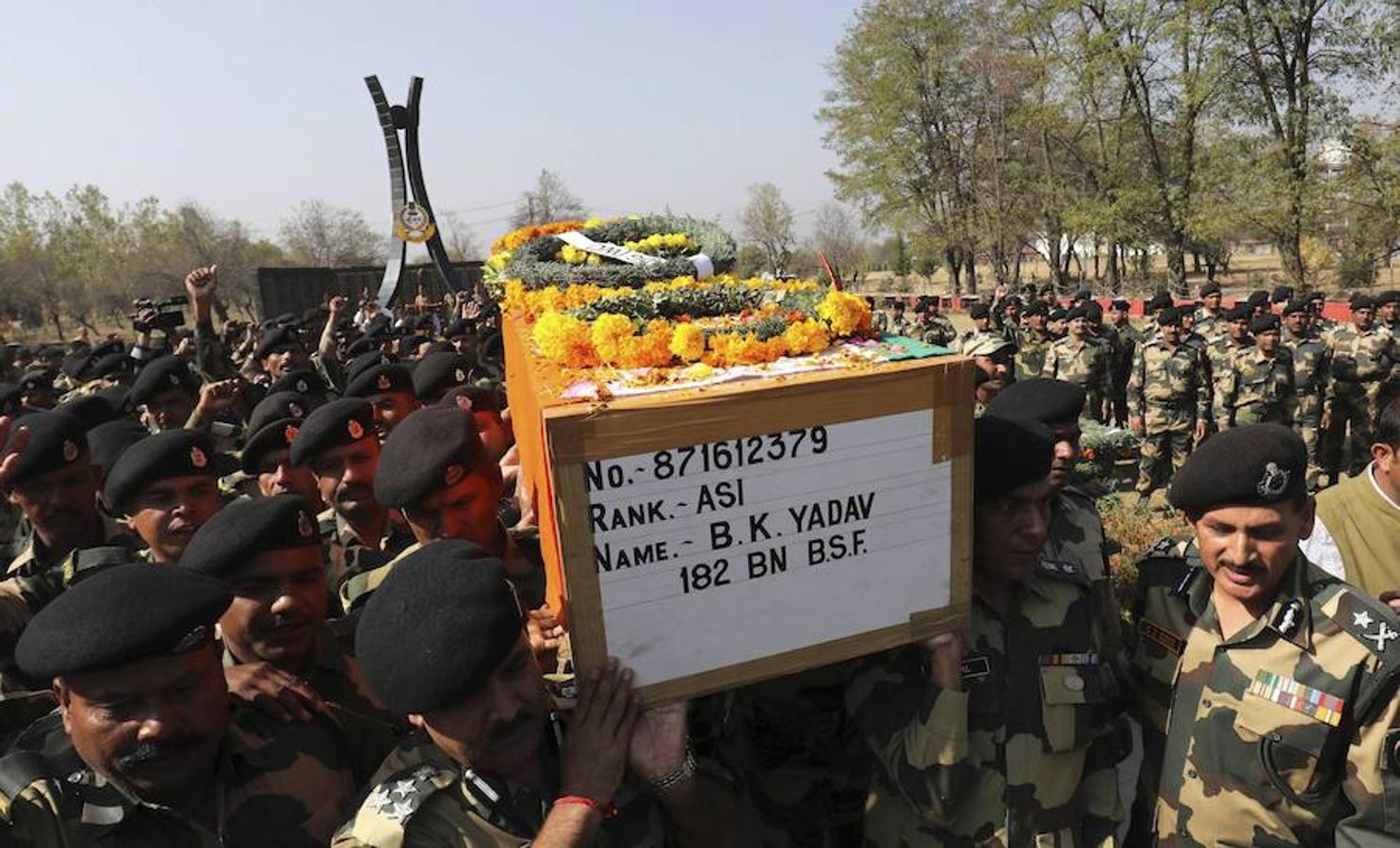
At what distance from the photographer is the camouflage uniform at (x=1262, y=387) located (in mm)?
9109

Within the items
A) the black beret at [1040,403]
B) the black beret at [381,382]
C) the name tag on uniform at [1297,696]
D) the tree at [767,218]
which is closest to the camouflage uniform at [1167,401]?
the black beret at [1040,403]

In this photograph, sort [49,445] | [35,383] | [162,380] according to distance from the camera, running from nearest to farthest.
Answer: [49,445] → [162,380] → [35,383]

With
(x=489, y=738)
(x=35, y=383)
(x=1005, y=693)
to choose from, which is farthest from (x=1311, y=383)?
(x=35, y=383)

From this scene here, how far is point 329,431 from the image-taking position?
12.0 feet

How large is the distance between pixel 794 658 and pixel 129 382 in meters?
8.54

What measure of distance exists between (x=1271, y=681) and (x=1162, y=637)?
1.29 ft

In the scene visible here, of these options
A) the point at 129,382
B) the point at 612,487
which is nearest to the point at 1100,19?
the point at 129,382

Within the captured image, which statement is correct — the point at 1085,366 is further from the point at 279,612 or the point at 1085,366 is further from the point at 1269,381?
the point at 279,612

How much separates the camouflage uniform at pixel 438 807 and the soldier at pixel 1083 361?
10776 mm

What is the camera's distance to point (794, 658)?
218 centimetres

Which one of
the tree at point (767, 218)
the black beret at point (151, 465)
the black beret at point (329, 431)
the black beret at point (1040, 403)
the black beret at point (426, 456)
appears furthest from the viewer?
the tree at point (767, 218)

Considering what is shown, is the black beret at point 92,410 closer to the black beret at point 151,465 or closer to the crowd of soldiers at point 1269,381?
the black beret at point 151,465

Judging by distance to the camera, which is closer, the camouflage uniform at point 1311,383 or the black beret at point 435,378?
the black beret at point 435,378

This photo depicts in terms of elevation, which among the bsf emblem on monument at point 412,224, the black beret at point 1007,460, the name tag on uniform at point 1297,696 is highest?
the bsf emblem on monument at point 412,224
